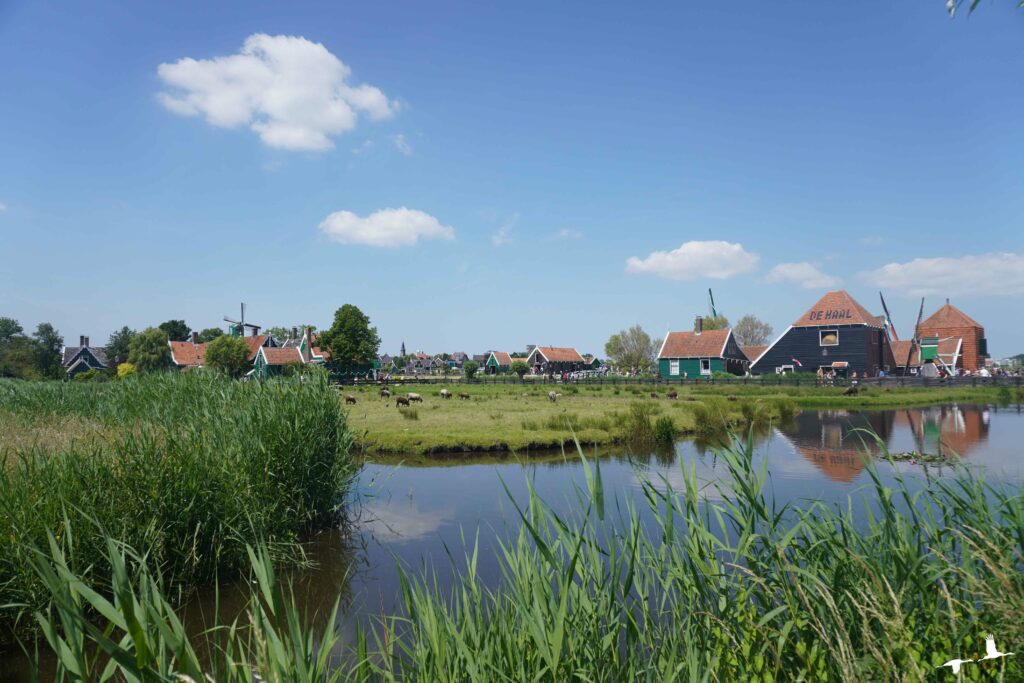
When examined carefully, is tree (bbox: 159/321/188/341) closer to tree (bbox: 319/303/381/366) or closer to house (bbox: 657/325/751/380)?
tree (bbox: 319/303/381/366)

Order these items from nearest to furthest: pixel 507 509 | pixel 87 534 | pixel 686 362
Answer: pixel 87 534
pixel 507 509
pixel 686 362

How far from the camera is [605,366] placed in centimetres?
12294

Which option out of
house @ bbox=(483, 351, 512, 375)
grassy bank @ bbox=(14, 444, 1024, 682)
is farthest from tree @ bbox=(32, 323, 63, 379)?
grassy bank @ bbox=(14, 444, 1024, 682)

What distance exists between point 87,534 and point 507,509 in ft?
25.9

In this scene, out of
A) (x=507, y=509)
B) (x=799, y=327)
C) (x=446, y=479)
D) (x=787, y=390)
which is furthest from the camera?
(x=799, y=327)

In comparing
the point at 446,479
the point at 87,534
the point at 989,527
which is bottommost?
the point at 446,479

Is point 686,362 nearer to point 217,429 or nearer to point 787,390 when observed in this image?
point 787,390

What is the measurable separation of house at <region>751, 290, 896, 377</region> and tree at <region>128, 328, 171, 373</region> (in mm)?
68964

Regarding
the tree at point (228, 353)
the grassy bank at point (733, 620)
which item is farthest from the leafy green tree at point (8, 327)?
the grassy bank at point (733, 620)

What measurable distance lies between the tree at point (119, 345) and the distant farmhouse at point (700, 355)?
7177 cm

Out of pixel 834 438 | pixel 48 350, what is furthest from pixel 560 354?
pixel 834 438

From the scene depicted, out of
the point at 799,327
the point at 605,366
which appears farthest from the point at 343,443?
the point at 605,366

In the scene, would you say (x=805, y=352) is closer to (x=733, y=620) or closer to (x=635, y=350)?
(x=635, y=350)

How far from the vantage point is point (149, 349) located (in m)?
72.8
